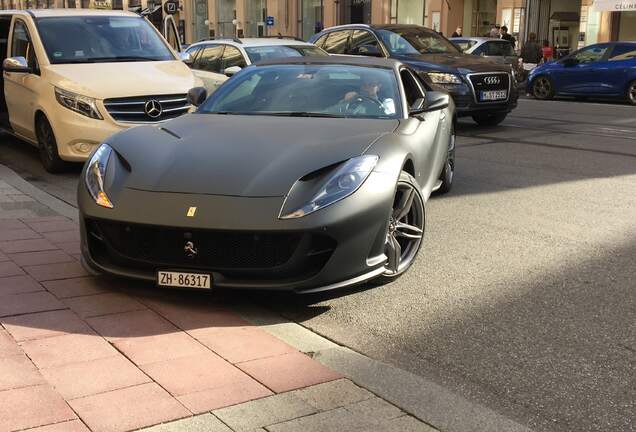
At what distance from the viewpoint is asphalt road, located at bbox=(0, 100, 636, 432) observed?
12.4 feet

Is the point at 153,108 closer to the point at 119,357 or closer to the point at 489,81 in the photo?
the point at 119,357

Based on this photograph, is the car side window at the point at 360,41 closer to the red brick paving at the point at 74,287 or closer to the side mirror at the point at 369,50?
the side mirror at the point at 369,50

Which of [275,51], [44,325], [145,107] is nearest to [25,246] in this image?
[44,325]

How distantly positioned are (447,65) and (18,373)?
11446mm

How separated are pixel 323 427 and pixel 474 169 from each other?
7.13 metres

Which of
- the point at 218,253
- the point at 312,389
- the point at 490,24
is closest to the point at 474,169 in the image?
the point at 218,253

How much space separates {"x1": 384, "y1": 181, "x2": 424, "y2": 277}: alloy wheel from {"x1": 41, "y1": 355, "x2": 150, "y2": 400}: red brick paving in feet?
5.97

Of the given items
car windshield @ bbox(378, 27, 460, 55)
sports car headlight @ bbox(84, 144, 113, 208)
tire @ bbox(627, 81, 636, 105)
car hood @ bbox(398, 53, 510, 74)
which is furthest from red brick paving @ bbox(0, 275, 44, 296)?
tire @ bbox(627, 81, 636, 105)

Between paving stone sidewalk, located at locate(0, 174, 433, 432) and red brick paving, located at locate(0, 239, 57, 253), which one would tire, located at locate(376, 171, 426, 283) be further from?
red brick paving, located at locate(0, 239, 57, 253)

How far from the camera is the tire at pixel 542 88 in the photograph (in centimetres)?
2202

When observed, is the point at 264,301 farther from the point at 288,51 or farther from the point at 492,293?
the point at 288,51

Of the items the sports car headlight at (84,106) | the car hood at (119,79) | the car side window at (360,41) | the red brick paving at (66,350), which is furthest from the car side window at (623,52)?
the red brick paving at (66,350)

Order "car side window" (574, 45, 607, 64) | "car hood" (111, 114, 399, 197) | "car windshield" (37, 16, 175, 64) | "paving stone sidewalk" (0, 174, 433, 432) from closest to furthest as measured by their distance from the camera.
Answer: "paving stone sidewalk" (0, 174, 433, 432) < "car hood" (111, 114, 399, 197) < "car windshield" (37, 16, 175, 64) < "car side window" (574, 45, 607, 64)

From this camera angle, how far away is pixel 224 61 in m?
13.1
